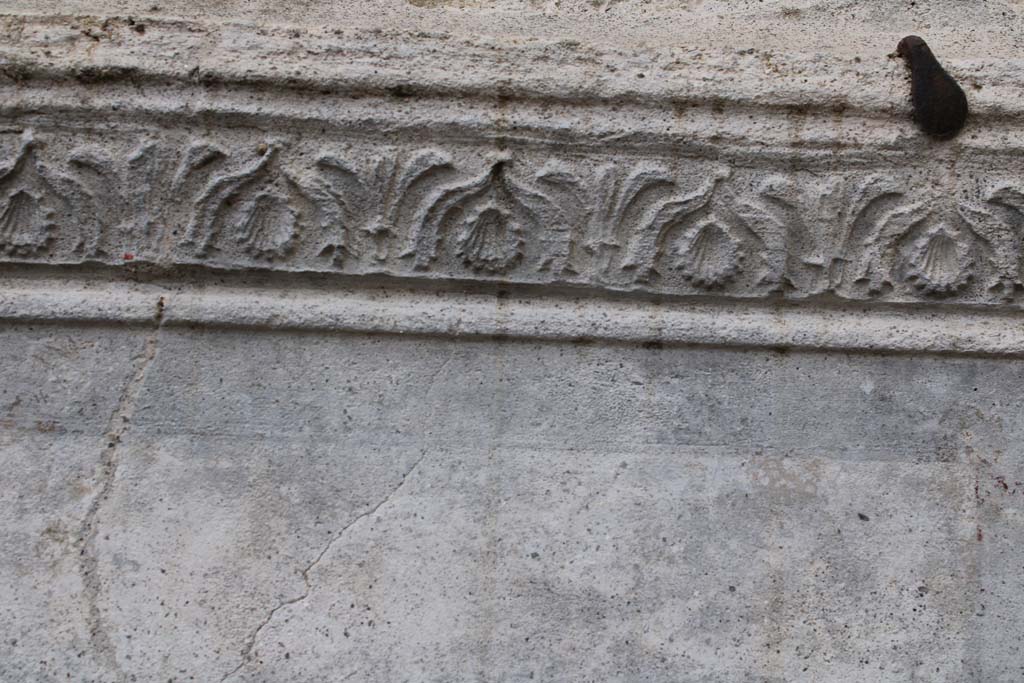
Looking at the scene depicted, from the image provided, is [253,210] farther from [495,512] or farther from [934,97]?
[934,97]

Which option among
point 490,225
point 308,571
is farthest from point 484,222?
point 308,571

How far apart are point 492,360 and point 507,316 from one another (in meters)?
0.08

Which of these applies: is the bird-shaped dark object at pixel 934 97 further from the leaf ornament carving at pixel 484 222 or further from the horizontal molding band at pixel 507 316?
the leaf ornament carving at pixel 484 222

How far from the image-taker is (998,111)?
148 cm

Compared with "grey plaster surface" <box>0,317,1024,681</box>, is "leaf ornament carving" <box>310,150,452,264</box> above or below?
above

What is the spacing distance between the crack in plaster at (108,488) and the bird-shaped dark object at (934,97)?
1248mm

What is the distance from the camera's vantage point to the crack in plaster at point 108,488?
4.66 ft

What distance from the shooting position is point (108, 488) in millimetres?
1453

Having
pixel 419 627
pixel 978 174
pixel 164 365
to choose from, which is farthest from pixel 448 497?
pixel 978 174

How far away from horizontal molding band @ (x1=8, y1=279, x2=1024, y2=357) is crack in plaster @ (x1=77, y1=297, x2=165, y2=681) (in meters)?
0.05

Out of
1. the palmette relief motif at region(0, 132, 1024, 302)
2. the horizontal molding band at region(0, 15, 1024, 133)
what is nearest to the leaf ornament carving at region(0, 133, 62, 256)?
the palmette relief motif at region(0, 132, 1024, 302)

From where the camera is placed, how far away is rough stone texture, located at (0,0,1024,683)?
144 centimetres

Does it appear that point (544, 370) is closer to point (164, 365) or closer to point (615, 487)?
point (615, 487)

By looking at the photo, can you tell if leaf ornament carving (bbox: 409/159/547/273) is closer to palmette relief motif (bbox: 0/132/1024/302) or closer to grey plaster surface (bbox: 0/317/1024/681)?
palmette relief motif (bbox: 0/132/1024/302)
